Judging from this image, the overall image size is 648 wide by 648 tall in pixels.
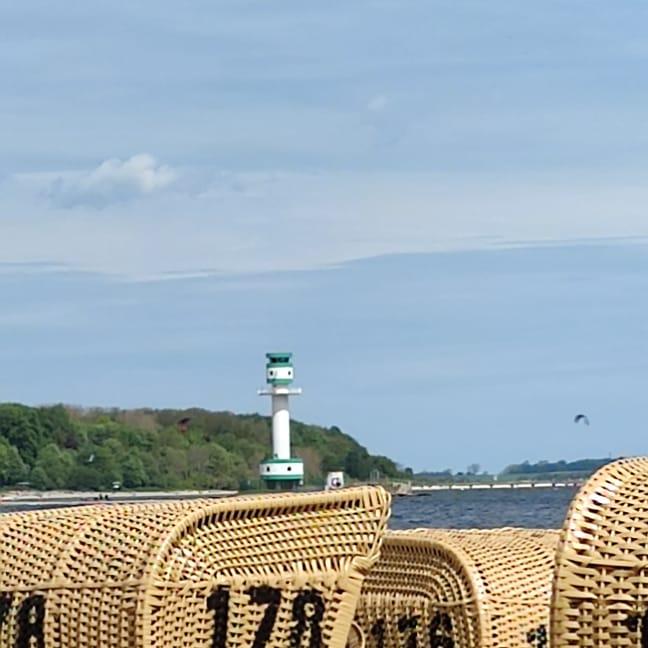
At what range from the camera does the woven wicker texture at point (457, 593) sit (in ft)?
36.1

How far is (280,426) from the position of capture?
67.9 meters

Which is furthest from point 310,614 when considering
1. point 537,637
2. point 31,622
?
point 537,637

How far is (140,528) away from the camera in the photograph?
1005 cm

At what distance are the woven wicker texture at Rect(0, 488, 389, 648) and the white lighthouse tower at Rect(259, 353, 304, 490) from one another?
5640 cm

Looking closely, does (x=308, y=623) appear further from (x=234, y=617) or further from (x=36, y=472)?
(x=36, y=472)

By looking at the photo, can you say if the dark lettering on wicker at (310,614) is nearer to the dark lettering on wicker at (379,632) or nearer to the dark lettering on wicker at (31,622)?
the dark lettering on wicker at (31,622)

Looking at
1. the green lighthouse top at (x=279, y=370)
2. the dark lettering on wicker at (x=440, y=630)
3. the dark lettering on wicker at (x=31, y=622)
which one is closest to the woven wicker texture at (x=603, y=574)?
the dark lettering on wicker at (x=31, y=622)

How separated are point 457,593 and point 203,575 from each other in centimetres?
166

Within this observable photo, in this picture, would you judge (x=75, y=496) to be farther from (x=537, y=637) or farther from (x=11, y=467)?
(x=537, y=637)

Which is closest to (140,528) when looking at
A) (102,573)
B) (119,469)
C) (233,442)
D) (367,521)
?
(102,573)

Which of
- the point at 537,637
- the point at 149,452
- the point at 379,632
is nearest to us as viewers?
the point at 537,637

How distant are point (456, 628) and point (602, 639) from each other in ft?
13.1

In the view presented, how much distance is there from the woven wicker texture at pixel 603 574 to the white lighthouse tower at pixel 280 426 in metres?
59.4

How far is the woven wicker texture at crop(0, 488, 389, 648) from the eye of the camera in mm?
9812
